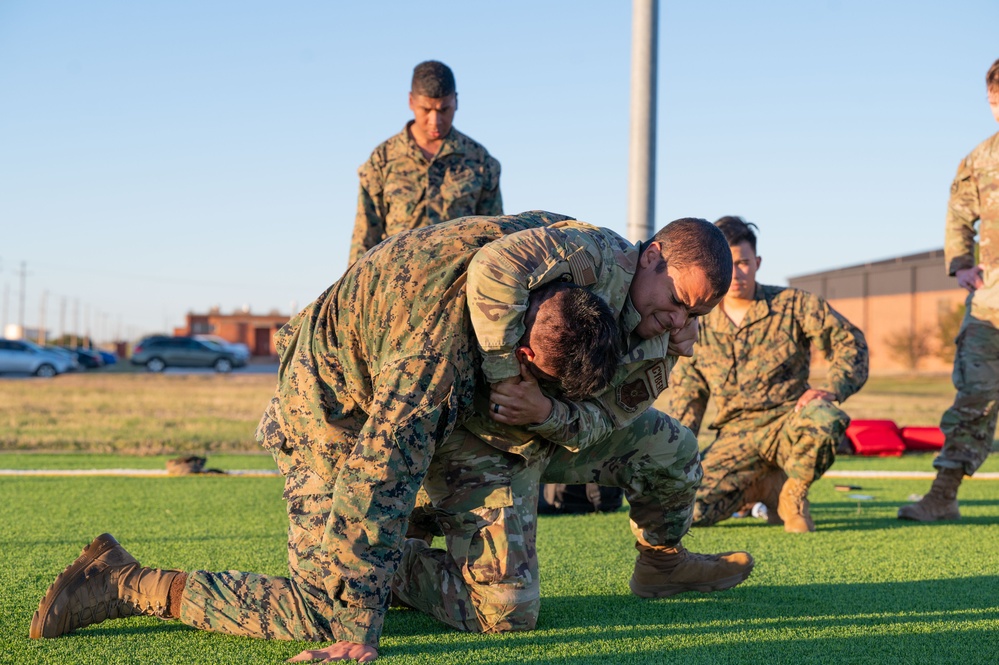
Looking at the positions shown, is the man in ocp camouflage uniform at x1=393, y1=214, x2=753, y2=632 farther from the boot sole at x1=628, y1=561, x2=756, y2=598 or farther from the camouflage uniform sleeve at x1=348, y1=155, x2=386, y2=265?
the camouflage uniform sleeve at x1=348, y1=155, x2=386, y2=265

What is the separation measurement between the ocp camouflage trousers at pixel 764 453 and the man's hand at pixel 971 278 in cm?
115

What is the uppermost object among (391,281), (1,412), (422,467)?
(391,281)

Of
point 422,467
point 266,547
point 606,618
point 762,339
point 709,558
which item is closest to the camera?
point 422,467

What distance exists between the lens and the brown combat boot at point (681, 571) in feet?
12.2

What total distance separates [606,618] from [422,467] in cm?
95

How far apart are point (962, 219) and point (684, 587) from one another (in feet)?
10.8

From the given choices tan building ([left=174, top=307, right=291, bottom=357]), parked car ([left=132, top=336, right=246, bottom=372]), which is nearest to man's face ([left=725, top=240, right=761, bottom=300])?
parked car ([left=132, top=336, right=246, bottom=372])

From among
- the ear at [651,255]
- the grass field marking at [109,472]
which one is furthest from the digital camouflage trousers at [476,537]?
the grass field marking at [109,472]

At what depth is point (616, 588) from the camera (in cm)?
390

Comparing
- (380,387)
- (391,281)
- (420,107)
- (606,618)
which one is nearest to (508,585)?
(606,618)

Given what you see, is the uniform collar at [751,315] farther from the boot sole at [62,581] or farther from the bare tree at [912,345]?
the bare tree at [912,345]

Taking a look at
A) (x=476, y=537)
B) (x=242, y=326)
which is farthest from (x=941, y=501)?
(x=242, y=326)

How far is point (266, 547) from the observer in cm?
461

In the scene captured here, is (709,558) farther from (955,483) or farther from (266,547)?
(955,483)
